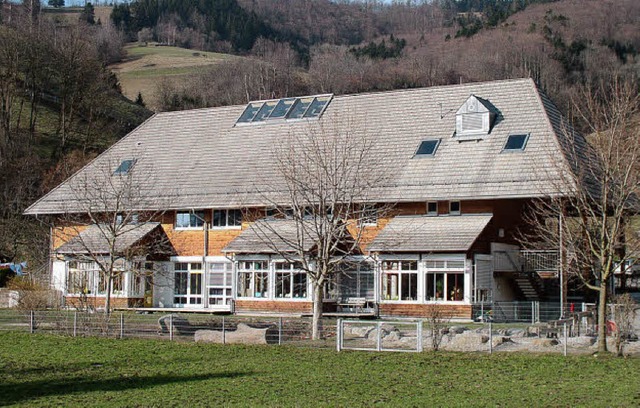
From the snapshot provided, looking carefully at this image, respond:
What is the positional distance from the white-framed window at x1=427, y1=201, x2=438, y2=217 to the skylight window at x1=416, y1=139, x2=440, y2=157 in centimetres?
237

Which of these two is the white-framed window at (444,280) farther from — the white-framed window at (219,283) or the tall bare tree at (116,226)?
the tall bare tree at (116,226)

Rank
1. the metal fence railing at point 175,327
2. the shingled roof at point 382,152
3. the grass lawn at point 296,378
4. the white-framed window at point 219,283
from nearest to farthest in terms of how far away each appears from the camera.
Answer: the grass lawn at point 296,378 → the metal fence railing at point 175,327 → the shingled roof at point 382,152 → the white-framed window at point 219,283

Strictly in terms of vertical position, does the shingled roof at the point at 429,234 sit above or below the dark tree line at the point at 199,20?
below

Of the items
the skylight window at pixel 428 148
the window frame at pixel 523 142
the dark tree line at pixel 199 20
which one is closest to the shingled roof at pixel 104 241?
the skylight window at pixel 428 148

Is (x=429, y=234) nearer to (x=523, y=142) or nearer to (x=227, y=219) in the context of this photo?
(x=523, y=142)

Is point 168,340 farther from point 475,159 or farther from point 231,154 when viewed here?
point 231,154

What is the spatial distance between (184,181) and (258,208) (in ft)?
16.7

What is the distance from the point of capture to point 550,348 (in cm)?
2258

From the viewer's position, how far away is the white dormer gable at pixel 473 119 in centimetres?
3719

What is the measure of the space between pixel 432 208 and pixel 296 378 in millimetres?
18468

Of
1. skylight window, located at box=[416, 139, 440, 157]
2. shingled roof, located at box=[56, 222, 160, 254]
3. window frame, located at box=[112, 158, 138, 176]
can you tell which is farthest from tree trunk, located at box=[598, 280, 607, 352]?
window frame, located at box=[112, 158, 138, 176]

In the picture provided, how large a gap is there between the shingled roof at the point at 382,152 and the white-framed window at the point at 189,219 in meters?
0.75

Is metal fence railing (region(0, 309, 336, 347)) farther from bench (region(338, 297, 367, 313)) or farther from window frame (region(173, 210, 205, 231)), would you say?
window frame (region(173, 210, 205, 231))

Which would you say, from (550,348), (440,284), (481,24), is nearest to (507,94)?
(440,284)
